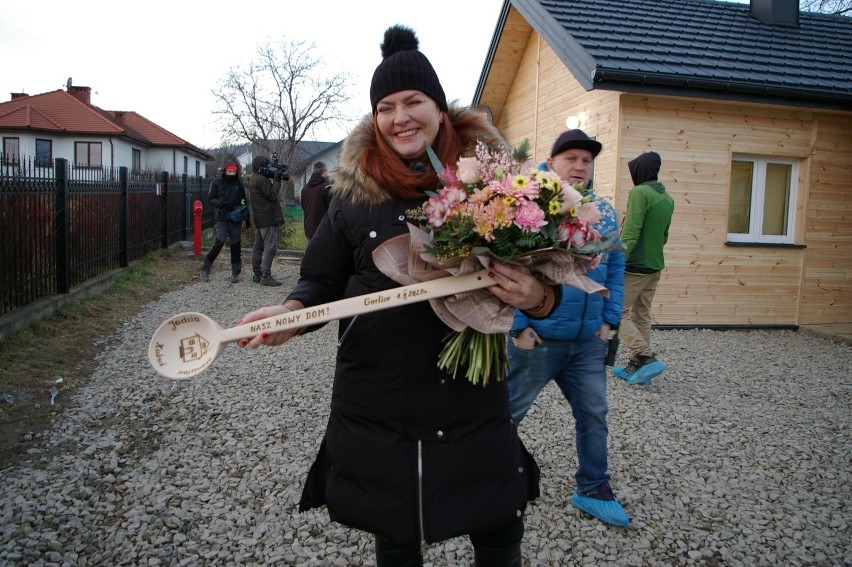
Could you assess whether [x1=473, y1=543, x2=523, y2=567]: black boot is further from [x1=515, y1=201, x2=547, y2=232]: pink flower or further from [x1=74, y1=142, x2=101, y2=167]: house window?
[x1=74, y1=142, x2=101, y2=167]: house window

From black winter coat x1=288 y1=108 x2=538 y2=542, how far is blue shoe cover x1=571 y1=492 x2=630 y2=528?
5.29ft

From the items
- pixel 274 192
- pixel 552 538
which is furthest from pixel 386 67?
pixel 274 192

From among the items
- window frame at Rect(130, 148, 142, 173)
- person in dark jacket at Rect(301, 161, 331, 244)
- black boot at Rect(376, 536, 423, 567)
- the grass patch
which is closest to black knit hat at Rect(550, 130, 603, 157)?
black boot at Rect(376, 536, 423, 567)

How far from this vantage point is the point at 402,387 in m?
1.80

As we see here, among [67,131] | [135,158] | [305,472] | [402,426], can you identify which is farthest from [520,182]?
[135,158]

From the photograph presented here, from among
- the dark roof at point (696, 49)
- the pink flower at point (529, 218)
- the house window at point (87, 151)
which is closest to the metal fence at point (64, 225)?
the pink flower at point (529, 218)

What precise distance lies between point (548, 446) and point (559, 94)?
7.61 m

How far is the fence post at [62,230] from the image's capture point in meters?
7.52

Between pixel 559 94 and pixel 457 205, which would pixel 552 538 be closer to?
pixel 457 205

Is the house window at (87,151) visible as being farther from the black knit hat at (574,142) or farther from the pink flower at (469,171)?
the pink flower at (469,171)

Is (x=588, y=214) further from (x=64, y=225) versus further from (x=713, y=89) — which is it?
(x=64, y=225)

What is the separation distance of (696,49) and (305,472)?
843cm

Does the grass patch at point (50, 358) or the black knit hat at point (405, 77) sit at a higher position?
the black knit hat at point (405, 77)

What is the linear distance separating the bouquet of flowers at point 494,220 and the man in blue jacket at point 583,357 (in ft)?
4.18
